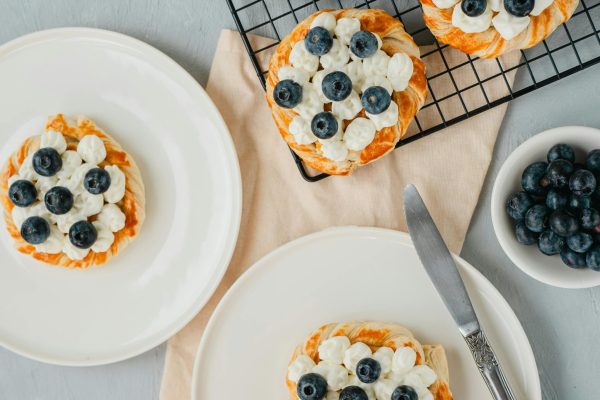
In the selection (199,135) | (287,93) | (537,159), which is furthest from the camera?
(199,135)

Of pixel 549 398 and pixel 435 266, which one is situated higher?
pixel 435 266

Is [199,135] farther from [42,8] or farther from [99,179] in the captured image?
[42,8]

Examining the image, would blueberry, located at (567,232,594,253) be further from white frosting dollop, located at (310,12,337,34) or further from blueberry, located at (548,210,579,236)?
white frosting dollop, located at (310,12,337,34)

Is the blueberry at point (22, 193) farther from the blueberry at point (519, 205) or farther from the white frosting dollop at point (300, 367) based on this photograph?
the blueberry at point (519, 205)

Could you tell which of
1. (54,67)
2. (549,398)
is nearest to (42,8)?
(54,67)

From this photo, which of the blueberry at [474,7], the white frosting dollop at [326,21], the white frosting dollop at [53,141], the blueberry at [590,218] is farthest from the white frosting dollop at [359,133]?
the white frosting dollop at [53,141]

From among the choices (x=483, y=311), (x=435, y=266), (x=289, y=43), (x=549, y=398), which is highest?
(x=289, y=43)
